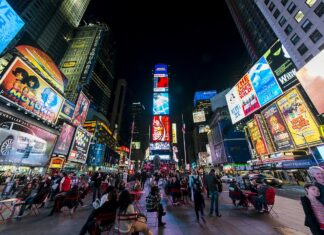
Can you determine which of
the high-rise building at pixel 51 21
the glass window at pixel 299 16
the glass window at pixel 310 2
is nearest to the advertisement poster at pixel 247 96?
the glass window at pixel 299 16

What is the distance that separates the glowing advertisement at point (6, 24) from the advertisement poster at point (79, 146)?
2053cm

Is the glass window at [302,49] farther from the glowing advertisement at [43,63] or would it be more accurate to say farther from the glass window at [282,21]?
the glowing advertisement at [43,63]

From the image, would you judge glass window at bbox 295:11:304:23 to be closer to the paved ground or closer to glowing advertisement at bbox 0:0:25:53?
the paved ground

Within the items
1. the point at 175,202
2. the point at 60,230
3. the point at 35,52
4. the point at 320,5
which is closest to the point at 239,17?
the point at 320,5

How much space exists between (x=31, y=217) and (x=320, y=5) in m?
44.8

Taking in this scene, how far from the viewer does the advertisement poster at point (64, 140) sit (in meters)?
28.2

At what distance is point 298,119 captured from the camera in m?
24.0

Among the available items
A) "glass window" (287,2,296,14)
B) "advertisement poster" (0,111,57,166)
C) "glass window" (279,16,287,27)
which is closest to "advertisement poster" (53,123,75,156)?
"advertisement poster" (0,111,57,166)

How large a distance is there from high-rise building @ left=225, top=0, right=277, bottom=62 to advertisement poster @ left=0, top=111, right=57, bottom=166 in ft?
195

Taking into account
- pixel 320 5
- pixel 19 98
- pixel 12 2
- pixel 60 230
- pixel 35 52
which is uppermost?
pixel 12 2

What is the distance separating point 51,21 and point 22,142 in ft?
280

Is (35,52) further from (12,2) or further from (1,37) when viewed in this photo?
(12,2)

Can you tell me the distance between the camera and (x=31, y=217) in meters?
6.35

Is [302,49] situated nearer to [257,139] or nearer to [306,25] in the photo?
[306,25]
